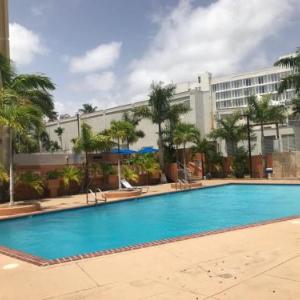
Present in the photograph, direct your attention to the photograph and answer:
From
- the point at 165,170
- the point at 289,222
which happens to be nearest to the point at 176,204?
the point at 289,222

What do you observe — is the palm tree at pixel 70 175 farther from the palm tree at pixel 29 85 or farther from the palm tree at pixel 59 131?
the palm tree at pixel 59 131

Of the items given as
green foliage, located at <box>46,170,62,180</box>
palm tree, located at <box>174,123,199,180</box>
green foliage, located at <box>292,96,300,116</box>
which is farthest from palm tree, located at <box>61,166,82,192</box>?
green foliage, located at <box>292,96,300,116</box>

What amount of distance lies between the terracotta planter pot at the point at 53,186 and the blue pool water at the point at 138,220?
446 cm

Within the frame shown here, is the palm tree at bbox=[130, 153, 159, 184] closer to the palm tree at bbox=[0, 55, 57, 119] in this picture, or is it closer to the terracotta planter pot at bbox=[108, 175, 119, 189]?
the terracotta planter pot at bbox=[108, 175, 119, 189]

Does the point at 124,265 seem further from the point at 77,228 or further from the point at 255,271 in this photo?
the point at 77,228

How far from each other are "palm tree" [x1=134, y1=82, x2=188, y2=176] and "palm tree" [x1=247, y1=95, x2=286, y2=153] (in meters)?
4.72

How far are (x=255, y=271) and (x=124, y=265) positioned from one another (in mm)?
2042

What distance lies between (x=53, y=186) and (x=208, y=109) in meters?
28.1

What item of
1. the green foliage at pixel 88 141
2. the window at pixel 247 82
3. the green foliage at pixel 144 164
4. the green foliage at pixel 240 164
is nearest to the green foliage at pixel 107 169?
the green foliage at pixel 88 141

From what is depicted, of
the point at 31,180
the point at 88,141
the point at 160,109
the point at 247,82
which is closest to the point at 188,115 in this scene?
the point at 160,109

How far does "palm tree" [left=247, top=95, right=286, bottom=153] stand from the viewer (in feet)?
99.7

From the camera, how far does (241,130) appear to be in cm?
3080

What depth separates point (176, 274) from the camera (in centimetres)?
618

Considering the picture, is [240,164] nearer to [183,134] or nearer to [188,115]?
[183,134]
